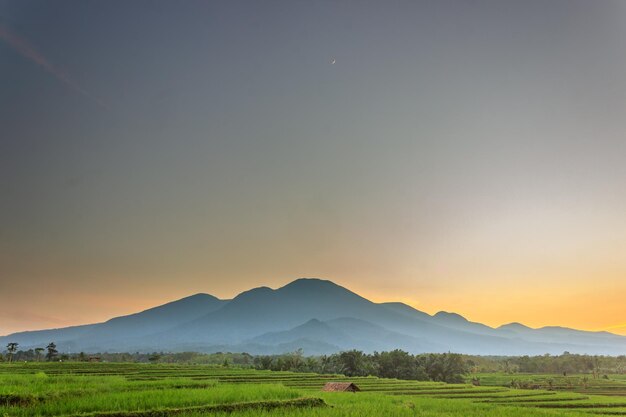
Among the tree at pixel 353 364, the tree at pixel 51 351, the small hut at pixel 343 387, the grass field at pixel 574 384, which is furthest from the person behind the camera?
the tree at pixel 51 351

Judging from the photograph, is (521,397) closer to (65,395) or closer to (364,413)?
(364,413)

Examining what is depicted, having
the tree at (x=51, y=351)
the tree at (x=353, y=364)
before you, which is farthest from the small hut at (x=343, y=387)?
the tree at (x=51, y=351)

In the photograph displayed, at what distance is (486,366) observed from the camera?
13688cm

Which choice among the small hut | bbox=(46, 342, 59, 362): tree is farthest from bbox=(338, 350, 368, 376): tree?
bbox=(46, 342, 59, 362): tree

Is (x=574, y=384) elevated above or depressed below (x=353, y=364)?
below

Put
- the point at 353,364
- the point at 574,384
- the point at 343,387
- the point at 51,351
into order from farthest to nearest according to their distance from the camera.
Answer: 1. the point at 51,351
2. the point at 353,364
3. the point at 574,384
4. the point at 343,387

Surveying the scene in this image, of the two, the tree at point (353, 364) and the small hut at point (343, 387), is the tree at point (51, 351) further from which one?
the small hut at point (343, 387)

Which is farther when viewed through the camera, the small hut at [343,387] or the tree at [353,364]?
the tree at [353,364]

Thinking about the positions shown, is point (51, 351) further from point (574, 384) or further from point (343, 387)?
point (574, 384)

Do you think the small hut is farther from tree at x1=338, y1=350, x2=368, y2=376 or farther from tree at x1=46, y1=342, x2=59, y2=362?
tree at x1=46, y1=342, x2=59, y2=362

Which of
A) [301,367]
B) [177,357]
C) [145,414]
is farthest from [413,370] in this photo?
[177,357]

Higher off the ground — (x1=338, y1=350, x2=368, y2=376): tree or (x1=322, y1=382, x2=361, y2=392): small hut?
(x1=322, y1=382, x2=361, y2=392): small hut

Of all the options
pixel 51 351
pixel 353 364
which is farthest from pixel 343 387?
pixel 51 351

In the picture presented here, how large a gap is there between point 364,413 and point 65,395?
10900 mm
